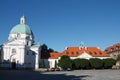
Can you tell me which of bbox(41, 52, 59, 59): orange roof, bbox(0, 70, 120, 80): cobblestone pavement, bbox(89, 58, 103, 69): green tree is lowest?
bbox(0, 70, 120, 80): cobblestone pavement

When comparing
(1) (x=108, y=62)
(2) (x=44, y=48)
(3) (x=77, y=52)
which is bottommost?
(1) (x=108, y=62)

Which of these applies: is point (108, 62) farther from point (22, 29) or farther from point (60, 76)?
point (60, 76)

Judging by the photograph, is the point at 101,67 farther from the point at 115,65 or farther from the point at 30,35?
the point at 30,35

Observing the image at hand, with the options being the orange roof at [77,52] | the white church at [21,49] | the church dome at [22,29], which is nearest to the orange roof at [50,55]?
the orange roof at [77,52]

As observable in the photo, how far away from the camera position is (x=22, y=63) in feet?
282

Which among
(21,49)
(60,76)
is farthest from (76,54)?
(60,76)

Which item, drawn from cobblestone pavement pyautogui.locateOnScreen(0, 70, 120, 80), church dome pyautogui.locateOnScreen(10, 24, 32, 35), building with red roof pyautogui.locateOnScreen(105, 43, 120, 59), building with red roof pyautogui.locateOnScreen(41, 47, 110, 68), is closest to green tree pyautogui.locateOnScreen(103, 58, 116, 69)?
building with red roof pyautogui.locateOnScreen(41, 47, 110, 68)

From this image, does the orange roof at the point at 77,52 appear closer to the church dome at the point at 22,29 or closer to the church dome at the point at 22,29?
the church dome at the point at 22,29

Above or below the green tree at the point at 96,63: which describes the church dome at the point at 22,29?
above

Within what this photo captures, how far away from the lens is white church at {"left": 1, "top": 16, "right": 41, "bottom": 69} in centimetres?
8638

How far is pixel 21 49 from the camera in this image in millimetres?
86000

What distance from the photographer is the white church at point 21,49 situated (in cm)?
8638

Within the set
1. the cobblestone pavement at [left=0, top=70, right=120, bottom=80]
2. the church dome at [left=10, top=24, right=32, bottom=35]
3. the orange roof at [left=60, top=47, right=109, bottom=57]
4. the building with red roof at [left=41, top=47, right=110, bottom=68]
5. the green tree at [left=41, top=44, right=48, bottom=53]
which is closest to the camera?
the cobblestone pavement at [left=0, top=70, right=120, bottom=80]

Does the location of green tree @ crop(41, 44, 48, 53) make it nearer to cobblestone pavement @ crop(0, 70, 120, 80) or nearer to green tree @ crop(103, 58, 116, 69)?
green tree @ crop(103, 58, 116, 69)
